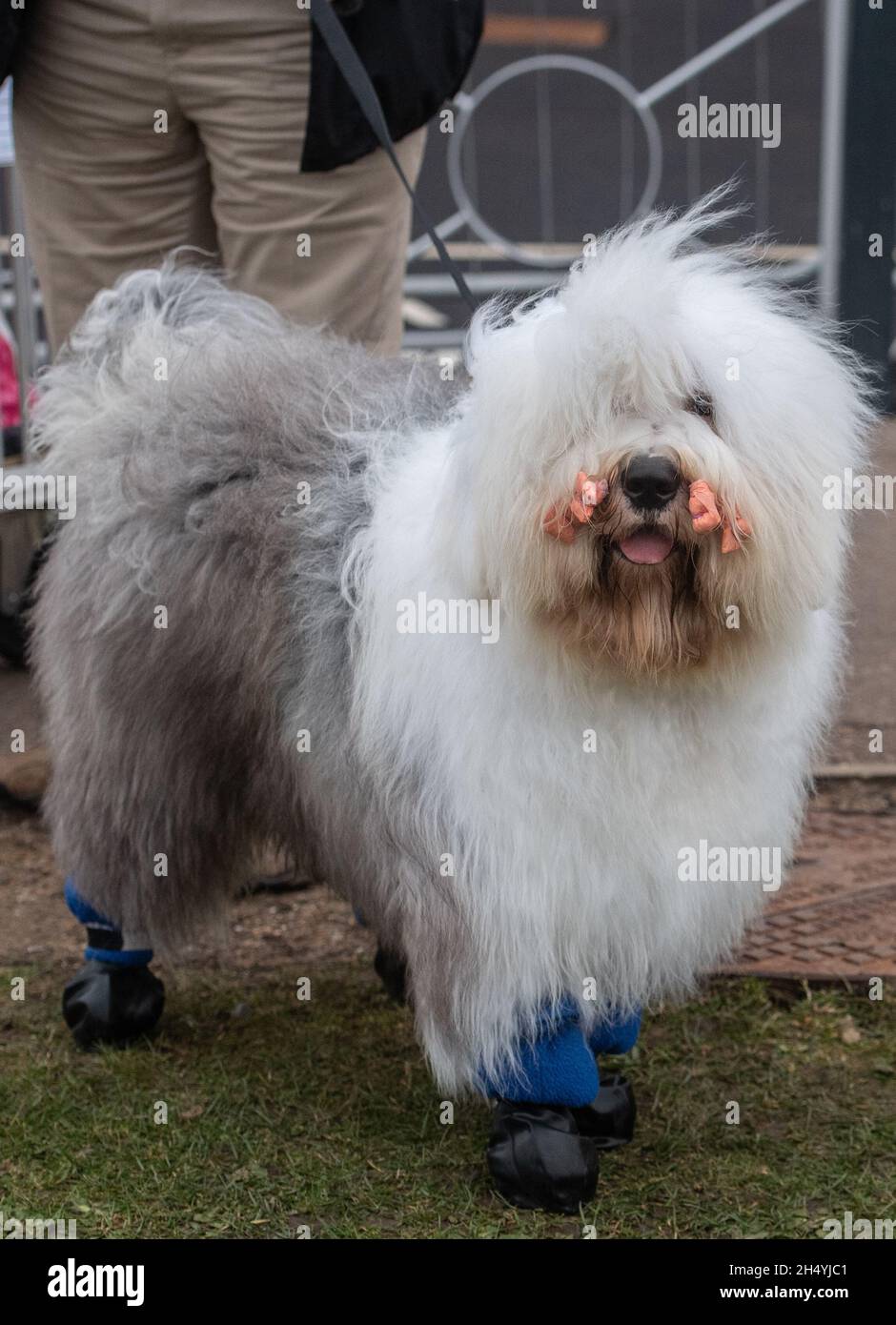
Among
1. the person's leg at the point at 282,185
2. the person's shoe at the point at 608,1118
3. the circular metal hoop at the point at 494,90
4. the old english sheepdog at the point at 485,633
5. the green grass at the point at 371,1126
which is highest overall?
the circular metal hoop at the point at 494,90

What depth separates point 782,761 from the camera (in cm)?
271

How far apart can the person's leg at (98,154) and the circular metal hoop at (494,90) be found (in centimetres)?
502

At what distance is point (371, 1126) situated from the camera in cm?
316

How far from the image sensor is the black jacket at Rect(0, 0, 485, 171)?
11.0 ft

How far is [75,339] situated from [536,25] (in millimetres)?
6560

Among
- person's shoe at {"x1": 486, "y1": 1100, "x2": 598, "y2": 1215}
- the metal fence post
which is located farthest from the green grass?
the metal fence post

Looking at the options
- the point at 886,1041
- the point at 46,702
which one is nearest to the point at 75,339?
the point at 46,702

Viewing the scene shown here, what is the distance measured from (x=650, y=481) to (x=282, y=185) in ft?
5.00

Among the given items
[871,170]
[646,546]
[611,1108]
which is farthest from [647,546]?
[871,170]

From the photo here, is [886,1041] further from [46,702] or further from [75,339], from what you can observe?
[75,339]

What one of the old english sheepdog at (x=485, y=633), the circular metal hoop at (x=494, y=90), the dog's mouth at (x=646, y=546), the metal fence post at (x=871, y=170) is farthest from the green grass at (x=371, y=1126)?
the circular metal hoop at (x=494, y=90)

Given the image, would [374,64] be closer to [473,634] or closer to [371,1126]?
[473,634]

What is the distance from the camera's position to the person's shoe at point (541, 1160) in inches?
110

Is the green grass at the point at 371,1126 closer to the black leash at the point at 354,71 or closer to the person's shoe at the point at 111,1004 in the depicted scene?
Result: the person's shoe at the point at 111,1004
